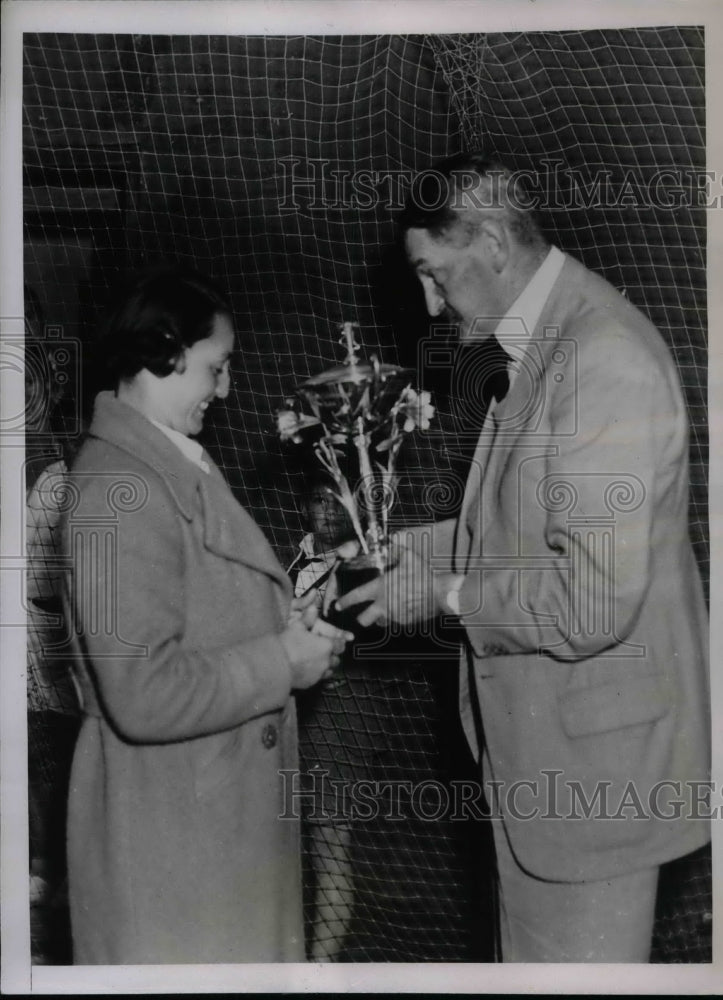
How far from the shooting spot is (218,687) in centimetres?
130

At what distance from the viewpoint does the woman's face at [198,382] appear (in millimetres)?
1323

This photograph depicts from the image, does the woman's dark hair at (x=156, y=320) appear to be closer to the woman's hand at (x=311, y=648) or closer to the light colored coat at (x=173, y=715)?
the light colored coat at (x=173, y=715)

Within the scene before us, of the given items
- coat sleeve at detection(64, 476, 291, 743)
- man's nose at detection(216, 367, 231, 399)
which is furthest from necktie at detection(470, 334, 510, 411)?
coat sleeve at detection(64, 476, 291, 743)

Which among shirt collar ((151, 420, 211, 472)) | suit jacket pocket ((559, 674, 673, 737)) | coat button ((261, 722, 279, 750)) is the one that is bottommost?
coat button ((261, 722, 279, 750))

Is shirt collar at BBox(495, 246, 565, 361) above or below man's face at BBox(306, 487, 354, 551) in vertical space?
above

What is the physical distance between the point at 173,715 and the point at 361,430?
49cm

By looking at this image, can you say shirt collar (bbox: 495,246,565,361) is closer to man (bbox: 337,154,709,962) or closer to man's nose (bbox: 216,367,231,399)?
man (bbox: 337,154,709,962)

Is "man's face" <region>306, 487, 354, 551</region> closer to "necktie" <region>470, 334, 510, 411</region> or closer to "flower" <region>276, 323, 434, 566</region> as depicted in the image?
"flower" <region>276, 323, 434, 566</region>

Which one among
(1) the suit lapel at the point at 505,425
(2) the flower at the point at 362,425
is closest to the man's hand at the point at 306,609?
(2) the flower at the point at 362,425

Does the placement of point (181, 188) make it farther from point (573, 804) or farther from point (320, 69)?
point (573, 804)

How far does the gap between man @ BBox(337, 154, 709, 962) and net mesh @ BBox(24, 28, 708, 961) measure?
0.05 metres

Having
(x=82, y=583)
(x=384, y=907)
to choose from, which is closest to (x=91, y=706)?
(x=82, y=583)

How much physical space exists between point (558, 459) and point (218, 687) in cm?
58

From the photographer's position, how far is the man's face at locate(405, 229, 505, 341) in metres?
1.33
